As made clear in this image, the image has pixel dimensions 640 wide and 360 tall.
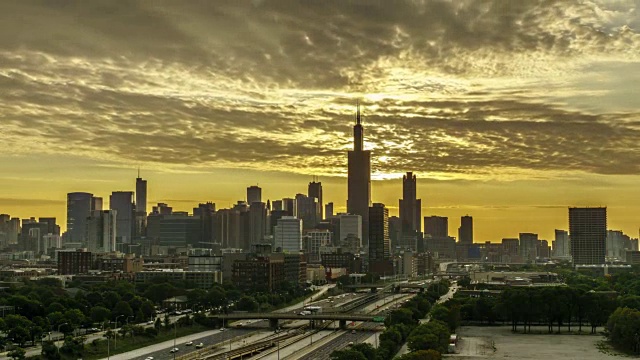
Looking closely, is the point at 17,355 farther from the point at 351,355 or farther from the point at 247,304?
the point at 247,304

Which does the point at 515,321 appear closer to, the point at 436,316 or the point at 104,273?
the point at 436,316

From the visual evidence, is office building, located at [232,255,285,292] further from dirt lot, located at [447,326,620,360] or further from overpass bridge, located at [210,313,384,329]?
dirt lot, located at [447,326,620,360]

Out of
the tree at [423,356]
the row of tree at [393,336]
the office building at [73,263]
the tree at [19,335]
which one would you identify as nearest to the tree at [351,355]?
the row of tree at [393,336]

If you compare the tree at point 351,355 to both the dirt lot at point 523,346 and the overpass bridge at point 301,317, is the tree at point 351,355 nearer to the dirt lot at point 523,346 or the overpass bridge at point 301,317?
the dirt lot at point 523,346

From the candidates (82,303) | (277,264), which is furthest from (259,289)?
(82,303)

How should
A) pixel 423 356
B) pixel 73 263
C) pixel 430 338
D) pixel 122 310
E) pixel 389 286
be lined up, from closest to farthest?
1. pixel 423 356
2. pixel 430 338
3. pixel 122 310
4. pixel 389 286
5. pixel 73 263

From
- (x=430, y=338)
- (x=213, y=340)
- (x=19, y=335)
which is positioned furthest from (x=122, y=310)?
(x=430, y=338)
